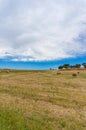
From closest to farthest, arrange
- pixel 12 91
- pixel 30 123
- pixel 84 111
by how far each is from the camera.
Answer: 1. pixel 30 123
2. pixel 84 111
3. pixel 12 91

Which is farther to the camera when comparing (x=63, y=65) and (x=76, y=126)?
(x=63, y=65)

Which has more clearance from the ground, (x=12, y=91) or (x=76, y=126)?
(x=12, y=91)

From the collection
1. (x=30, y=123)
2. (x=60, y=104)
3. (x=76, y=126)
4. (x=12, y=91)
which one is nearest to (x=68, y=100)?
(x=60, y=104)

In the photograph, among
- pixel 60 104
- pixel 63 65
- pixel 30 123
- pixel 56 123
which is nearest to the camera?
pixel 30 123

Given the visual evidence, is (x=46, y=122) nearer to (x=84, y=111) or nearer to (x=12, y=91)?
(x=84, y=111)

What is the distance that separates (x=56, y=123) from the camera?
11.9 m

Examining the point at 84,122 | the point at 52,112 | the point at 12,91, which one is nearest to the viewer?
the point at 84,122

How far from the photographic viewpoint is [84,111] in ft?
49.7

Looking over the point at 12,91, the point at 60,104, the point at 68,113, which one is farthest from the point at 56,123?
the point at 12,91

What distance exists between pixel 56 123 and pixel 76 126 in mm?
1025

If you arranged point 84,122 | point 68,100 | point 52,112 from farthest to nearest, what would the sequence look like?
point 68,100 < point 52,112 < point 84,122

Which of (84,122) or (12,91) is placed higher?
(12,91)

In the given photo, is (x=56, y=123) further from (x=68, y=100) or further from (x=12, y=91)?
(x=12, y=91)

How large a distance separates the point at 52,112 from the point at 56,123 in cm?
189
